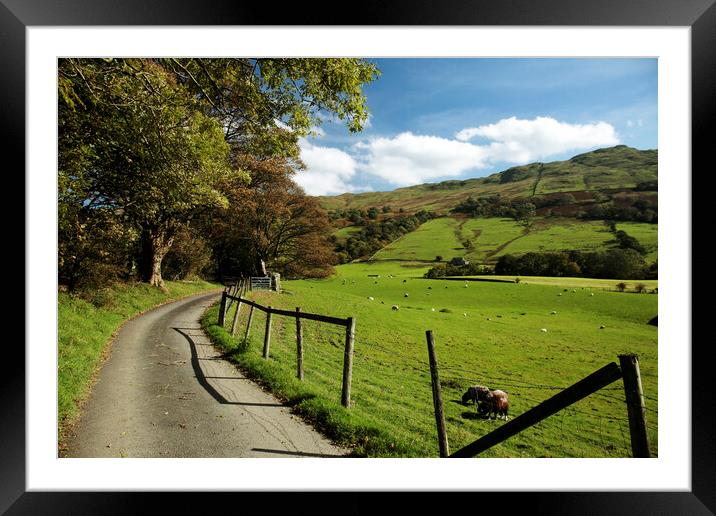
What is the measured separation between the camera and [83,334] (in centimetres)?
915

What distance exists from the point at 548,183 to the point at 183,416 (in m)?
78.5

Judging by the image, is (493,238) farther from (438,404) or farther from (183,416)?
(183,416)

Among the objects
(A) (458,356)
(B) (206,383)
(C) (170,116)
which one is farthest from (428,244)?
(B) (206,383)

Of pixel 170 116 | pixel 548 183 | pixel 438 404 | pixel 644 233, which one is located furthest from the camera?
pixel 548 183

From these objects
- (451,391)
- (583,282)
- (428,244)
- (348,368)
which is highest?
(428,244)

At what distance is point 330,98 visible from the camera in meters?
6.83

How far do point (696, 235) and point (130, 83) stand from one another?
8.72 m

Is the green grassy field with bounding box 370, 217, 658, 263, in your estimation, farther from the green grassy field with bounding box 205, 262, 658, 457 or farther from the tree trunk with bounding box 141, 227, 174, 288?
the tree trunk with bounding box 141, 227, 174, 288

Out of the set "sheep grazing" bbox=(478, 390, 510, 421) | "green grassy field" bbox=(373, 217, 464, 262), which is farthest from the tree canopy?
"green grassy field" bbox=(373, 217, 464, 262)

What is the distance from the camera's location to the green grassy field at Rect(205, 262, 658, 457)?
6621 millimetres

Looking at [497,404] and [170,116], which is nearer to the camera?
[170,116]
